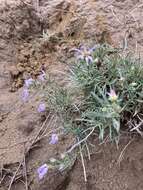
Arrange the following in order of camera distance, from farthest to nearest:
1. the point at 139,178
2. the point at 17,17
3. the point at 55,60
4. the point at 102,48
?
1. the point at 17,17
2. the point at 55,60
3. the point at 102,48
4. the point at 139,178

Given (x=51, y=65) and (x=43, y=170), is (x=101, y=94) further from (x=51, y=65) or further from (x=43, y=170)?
(x=51, y=65)

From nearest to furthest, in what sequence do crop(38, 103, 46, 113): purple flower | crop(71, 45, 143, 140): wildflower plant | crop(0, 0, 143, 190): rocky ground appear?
crop(71, 45, 143, 140): wildflower plant < crop(0, 0, 143, 190): rocky ground < crop(38, 103, 46, 113): purple flower

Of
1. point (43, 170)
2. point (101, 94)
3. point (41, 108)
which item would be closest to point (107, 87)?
point (101, 94)

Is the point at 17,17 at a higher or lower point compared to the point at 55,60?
higher

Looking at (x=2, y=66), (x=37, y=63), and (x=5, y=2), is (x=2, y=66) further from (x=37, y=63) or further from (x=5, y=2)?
(x=5, y=2)

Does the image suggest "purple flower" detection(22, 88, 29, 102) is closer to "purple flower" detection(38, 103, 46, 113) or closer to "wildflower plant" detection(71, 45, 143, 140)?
"purple flower" detection(38, 103, 46, 113)

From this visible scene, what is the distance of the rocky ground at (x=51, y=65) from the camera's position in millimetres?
2053

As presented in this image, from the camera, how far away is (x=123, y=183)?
6.63ft

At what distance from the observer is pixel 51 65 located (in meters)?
2.47

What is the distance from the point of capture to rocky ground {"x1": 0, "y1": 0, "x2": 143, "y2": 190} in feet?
6.73

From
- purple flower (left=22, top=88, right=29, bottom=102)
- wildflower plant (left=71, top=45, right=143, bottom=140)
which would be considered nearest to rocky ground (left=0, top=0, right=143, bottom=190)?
purple flower (left=22, top=88, right=29, bottom=102)

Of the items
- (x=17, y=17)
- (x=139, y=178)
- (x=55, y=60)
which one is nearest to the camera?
(x=139, y=178)

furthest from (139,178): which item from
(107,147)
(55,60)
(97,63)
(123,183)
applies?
(55,60)

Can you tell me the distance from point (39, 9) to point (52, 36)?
0.84 ft
